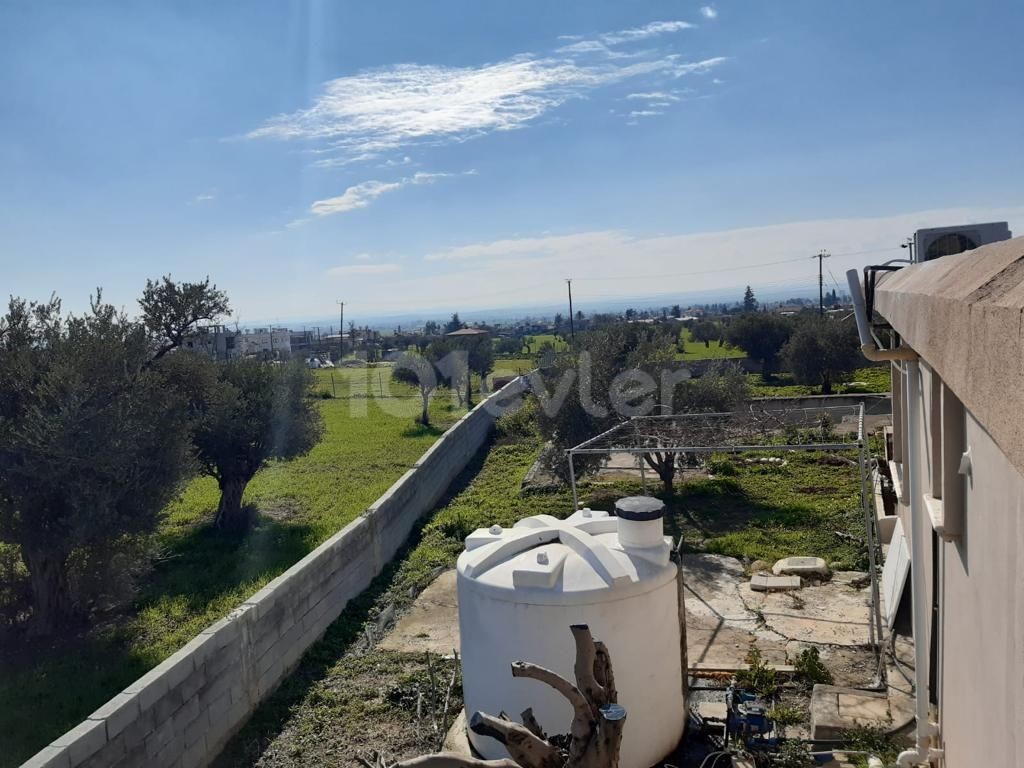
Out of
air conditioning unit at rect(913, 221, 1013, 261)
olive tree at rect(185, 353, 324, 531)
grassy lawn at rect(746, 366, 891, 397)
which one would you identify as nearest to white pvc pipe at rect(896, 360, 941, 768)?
air conditioning unit at rect(913, 221, 1013, 261)

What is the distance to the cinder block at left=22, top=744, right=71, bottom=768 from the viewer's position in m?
4.97

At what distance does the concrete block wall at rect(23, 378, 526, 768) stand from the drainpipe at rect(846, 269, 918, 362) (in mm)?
5705

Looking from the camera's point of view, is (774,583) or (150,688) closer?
(150,688)

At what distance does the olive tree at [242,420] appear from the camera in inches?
546

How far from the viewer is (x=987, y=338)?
1.34 m

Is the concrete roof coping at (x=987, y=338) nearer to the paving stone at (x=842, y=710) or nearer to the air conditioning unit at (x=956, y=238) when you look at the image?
the air conditioning unit at (x=956, y=238)

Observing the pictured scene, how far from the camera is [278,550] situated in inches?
492

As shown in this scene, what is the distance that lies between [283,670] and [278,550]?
170 inches

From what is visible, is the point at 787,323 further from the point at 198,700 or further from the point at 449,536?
the point at 198,700

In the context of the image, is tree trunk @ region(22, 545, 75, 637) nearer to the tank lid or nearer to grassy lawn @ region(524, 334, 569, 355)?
the tank lid

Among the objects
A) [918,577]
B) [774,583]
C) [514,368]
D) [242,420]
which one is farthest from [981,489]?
[514,368]

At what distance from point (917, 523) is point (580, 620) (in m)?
2.40

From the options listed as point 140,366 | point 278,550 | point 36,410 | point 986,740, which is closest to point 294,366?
point 278,550

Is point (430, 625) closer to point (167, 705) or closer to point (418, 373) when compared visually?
point (167, 705)
